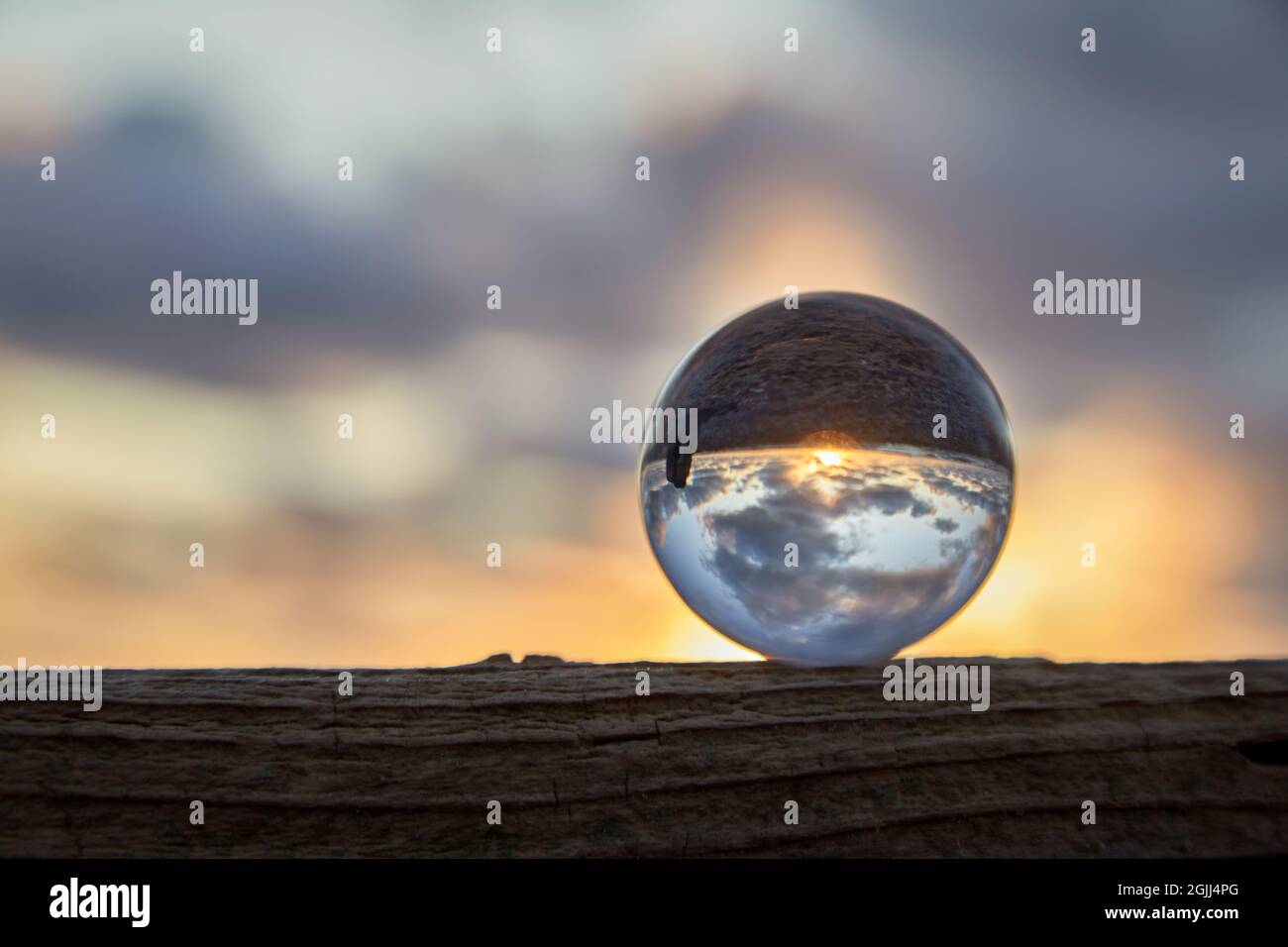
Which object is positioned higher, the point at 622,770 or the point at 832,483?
the point at 832,483

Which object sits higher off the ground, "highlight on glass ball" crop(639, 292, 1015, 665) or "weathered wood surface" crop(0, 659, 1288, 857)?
"highlight on glass ball" crop(639, 292, 1015, 665)

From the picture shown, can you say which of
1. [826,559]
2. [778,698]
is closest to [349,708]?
[778,698]

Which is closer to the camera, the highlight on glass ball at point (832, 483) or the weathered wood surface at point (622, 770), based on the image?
the weathered wood surface at point (622, 770)

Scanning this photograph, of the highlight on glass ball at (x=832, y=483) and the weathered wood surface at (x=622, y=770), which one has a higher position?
the highlight on glass ball at (x=832, y=483)

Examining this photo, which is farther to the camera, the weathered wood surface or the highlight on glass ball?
the highlight on glass ball
